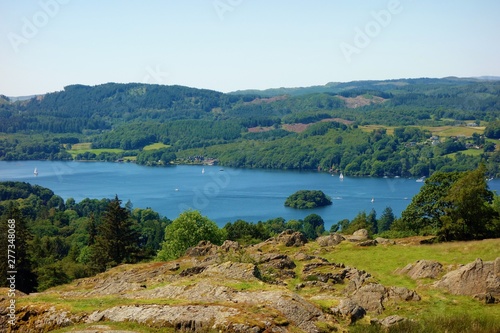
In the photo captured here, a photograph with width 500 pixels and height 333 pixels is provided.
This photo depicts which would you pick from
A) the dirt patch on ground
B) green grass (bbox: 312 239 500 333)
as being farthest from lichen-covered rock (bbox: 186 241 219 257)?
the dirt patch on ground

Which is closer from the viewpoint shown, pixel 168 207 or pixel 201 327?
pixel 201 327

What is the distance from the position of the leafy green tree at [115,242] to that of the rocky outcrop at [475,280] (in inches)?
1280

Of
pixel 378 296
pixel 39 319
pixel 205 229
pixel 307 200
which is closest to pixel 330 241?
pixel 205 229

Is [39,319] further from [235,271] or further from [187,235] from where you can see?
[187,235]

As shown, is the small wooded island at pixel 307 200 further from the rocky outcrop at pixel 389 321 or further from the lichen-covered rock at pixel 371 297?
the rocky outcrop at pixel 389 321

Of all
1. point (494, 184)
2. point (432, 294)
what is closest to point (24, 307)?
point (432, 294)

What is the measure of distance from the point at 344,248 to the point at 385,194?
139143mm

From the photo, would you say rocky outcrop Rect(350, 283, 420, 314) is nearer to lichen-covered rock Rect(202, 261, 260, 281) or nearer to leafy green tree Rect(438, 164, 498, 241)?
lichen-covered rock Rect(202, 261, 260, 281)

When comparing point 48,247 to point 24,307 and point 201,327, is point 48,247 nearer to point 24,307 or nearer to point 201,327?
→ point 24,307

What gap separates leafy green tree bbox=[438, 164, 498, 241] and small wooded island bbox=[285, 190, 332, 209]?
114 metres

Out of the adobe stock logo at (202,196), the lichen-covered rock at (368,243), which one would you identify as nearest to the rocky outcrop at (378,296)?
the lichen-covered rock at (368,243)

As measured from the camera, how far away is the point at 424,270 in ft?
104

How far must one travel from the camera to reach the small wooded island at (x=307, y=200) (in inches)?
6225

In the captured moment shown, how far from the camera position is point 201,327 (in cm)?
2011
